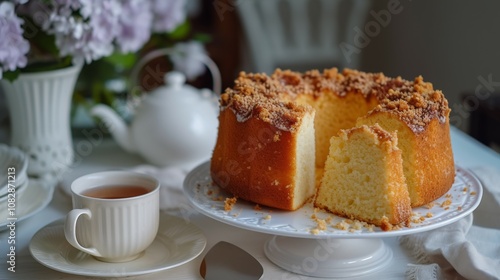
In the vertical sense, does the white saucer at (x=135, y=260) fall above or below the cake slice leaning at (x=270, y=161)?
below

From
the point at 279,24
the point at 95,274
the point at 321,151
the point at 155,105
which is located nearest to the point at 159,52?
the point at 155,105

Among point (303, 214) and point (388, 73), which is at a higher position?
point (303, 214)

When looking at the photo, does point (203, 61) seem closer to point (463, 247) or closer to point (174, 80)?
point (174, 80)

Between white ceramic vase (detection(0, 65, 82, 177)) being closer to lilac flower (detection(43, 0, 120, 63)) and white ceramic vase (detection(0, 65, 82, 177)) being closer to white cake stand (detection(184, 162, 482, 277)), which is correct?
lilac flower (detection(43, 0, 120, 63))

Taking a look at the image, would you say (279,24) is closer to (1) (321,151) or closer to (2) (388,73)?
(2) (388,73)

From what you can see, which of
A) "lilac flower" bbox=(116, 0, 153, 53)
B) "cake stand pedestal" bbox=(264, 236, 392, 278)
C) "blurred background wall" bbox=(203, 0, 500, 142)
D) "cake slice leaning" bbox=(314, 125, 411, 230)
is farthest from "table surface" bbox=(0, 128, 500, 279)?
"blurred background wall" bbox=(203, 0, 500, 142)

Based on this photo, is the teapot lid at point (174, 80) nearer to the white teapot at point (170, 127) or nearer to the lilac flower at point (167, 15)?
the white teapot at point (170, 127)

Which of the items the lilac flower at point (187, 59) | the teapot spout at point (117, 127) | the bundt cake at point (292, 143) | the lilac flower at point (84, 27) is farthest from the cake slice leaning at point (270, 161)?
the lilac flower at point (187, 59)
